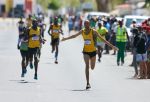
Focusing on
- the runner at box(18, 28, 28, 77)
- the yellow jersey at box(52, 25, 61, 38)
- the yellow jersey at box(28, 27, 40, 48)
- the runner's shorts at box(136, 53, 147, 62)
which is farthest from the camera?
the yellow jersey at box(52, 25, 61, 38)

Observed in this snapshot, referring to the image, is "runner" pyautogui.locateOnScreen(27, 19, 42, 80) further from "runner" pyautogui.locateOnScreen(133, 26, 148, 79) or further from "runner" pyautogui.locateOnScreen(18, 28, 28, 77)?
"runner" pyautogui.locateOnScreen(133, 26, 148, 79)

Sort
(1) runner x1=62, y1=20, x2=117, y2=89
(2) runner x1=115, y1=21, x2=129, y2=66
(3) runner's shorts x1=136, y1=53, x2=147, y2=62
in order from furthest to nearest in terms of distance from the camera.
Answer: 1. (2) runner x1=115, y1=21, x2=129, y2=66
2. (3) runner's shorts x1=136, y1=53, x2=147, y2=62
3. (1) runner x1=62, y1=20, x2=117, y2=89

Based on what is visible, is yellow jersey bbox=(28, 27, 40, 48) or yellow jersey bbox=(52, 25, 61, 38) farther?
yellow jersey bbox=(52, 25, 61, 38)

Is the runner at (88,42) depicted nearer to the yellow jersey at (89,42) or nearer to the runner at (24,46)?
the yellow jersey at (89,42)

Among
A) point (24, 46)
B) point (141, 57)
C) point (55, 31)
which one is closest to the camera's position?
point (24, 46)

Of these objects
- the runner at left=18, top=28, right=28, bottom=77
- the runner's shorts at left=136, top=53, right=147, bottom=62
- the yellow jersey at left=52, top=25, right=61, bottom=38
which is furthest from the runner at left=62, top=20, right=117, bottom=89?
the yellow jersey at left=52, top=25, right=61, bottom=38

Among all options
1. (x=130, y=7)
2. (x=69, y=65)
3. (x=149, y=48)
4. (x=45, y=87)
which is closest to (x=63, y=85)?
(x=45, y=87)

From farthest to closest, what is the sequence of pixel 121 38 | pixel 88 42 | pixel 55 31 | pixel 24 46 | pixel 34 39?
pixel 55 31 → pixel 121 38 → pixel 24 46 → pixel 34 39 → pixel 88 42

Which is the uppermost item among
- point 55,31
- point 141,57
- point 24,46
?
point 55,31

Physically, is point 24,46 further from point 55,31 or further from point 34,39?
point 55,31

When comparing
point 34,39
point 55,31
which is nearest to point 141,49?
point 34,39

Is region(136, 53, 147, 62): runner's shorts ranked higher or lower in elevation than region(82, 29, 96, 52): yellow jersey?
lower

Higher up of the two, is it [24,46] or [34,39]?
[34,39]

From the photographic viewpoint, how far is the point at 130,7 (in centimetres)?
8838
